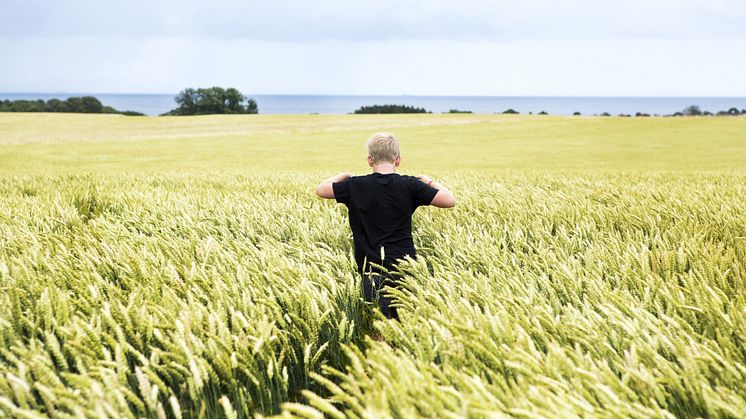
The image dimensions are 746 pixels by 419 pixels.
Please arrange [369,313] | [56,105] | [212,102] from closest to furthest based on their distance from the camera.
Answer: [369,313] < [56,105] < [212,102]

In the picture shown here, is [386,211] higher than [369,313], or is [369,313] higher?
[386,211]

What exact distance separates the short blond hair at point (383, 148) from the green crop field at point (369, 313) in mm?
674

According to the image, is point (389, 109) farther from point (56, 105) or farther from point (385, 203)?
point (385, 203)

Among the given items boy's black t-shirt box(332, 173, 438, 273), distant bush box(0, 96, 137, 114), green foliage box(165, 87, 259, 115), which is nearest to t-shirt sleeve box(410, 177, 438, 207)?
boy's black t-shirt box(332, 173, 438, 273)

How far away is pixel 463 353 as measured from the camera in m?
1.52

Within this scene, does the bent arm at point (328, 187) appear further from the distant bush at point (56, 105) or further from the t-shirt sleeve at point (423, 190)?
the distant bush at point (56, 105)

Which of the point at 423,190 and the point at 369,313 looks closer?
the point at 369,313

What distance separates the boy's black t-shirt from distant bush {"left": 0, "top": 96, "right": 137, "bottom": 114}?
3220 inches

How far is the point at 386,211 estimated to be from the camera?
3193 millimetres

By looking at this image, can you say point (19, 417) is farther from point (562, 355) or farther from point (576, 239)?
point (576, 239)

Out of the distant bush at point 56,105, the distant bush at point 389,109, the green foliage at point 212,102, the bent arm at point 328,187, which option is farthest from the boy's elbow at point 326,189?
the distant bush at point 56,105

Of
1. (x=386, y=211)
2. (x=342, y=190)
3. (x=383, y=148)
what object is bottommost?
(x=386, y=211)

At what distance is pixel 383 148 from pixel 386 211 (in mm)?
431

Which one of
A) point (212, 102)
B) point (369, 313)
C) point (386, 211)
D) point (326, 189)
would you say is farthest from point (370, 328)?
point (212, 102)
